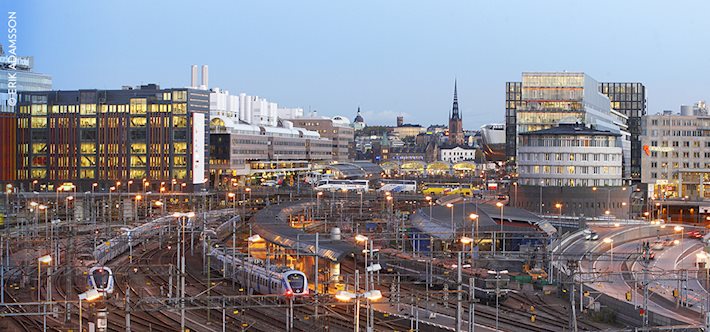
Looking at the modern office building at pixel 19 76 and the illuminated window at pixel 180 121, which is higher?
the modern office building at pixel 19 76

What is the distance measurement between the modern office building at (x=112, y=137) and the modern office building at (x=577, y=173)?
3299 cm

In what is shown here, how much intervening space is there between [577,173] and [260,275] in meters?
33.4

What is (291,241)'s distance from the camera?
38.2 m

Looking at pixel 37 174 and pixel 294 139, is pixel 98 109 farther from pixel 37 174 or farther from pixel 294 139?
pixel 294 139

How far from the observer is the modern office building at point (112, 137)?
3231 inches

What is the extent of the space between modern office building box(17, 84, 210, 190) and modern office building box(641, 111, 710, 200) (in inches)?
1510

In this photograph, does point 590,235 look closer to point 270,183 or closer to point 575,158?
point 575,158

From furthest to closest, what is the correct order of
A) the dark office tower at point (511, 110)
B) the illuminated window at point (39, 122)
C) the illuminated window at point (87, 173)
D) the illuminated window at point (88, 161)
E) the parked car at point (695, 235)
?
the dark office tower at point (511, 110) → the illuminated window at point (39, 122) → the illuminated window at point (88, 161) → the illuminated window at point (87, 173) → the parked car at point (695, 235)

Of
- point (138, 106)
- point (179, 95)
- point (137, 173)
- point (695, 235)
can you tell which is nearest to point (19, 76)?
point (138, 106)

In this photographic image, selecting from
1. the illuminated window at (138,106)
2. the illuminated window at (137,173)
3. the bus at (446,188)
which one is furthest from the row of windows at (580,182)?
the illuminated window at (138,106)

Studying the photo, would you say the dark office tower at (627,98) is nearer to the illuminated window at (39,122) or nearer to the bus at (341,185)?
the bus at (341,185)

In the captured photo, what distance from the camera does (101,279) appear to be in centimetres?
3062

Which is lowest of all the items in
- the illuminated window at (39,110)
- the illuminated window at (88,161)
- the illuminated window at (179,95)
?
the illuminated window at (88,161)

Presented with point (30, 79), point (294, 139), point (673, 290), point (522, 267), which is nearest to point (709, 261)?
point (673, 290)
